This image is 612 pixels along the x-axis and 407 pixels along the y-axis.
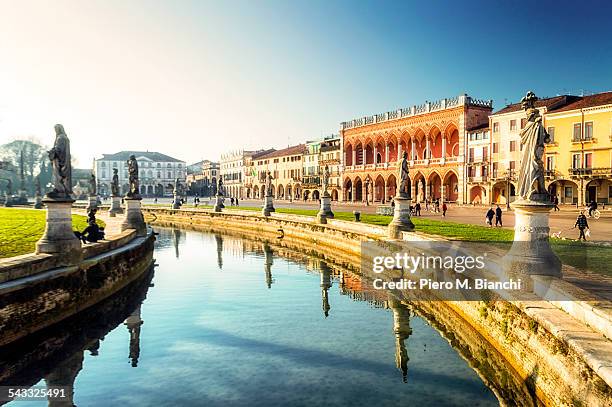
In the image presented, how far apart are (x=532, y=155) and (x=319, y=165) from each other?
235 feet

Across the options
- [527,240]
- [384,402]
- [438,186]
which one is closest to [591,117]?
[438,186]

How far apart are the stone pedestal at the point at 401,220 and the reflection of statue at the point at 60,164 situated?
1345cm

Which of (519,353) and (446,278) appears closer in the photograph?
(519,353)

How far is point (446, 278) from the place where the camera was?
14.4 m

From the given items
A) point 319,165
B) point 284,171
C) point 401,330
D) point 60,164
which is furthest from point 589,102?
point 284,171

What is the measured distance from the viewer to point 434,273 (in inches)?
619

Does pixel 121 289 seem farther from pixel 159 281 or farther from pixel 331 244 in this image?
pixel 331 244

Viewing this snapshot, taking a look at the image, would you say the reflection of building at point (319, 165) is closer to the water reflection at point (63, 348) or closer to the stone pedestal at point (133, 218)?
the stone pedestal at point (133, 218)

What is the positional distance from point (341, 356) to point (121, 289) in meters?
10.1

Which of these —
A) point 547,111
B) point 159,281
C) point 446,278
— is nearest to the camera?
point 446,278

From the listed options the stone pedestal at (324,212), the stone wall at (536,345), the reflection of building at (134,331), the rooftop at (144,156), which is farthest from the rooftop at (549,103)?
the rooftop at (144,156)

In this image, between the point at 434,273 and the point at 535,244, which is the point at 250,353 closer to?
the point at 535,244

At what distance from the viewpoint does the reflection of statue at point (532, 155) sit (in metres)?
9.65

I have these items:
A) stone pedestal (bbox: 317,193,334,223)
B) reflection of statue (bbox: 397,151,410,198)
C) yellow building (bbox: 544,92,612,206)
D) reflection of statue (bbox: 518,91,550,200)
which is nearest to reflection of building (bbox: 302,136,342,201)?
yellow building (bbox: 544,92,612,206)
